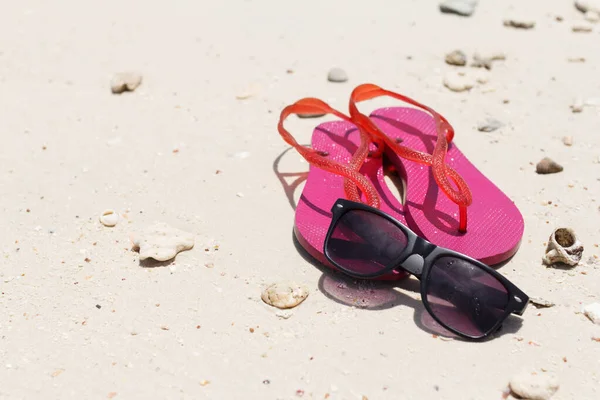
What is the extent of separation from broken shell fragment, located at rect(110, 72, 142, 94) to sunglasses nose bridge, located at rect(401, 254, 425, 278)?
5.21ft

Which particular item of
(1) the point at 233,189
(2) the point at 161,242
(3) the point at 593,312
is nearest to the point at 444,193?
(3) the point at 593,312

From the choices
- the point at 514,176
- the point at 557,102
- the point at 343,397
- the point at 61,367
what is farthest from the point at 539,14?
the point at 61,367

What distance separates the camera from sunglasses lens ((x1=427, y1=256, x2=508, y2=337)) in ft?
5.90

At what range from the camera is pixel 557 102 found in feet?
9.32

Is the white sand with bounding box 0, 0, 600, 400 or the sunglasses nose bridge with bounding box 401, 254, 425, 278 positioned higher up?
the sunglasses nose bridge with bounding box 401, 254, 425, 278

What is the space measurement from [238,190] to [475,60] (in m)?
1.35

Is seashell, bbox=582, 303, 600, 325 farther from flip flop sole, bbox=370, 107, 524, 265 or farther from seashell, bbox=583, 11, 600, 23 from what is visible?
seashell, bbox=583, 11, 600, 23

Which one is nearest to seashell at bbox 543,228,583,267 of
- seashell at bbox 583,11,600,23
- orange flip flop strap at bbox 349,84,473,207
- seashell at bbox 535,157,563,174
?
orange flip flop strap at bbox 349,84,473,207

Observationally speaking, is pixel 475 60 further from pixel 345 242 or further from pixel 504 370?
pixel 504 370

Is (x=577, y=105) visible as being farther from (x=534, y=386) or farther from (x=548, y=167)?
(x=534, y=386)

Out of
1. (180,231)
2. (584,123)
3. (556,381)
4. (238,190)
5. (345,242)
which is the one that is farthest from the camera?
(584,123)

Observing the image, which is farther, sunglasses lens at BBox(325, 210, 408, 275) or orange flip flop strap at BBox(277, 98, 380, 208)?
orange flip flop strap at BBox(277, 98, 380, 208)

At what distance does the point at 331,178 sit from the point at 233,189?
0.34 m

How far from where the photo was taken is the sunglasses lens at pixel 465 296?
1800 millimetres
